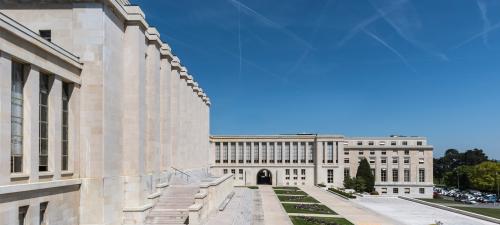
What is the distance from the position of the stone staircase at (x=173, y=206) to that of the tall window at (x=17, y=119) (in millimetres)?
10189

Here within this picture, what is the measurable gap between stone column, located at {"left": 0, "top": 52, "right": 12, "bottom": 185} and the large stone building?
8111 cm

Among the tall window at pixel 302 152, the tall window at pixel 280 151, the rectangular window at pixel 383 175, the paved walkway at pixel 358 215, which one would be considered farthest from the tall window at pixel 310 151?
the paved walkway at pixel 358 215

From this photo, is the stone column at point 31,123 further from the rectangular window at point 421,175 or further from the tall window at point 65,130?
the rectangular window at point 421,175

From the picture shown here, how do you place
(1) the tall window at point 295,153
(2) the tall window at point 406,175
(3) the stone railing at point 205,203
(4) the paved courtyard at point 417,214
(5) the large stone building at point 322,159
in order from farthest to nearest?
(2) the tall window at point 406,175 < (1) the tall window at point 295,153 < (5) the large stone building at point 322,159 < (4) the paved courtyard at point 417,214 < (3) the stone railing at point 205,203

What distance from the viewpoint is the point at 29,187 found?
57.5ft

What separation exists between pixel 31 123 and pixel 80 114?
422cm

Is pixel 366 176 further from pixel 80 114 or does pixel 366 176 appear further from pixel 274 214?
pixel 80 114

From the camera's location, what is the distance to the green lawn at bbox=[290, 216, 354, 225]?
37.1m

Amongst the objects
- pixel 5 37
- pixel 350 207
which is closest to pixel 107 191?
pixel 5 37

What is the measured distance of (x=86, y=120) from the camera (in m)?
22.5

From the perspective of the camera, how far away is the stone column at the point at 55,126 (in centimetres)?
2005

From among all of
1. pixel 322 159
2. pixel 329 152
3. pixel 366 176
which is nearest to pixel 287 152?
pixel 322 159

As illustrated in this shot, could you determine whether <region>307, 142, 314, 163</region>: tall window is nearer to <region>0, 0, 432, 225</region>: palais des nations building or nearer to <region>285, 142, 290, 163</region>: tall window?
<region>285, 142, 290, 163</region>: tall window

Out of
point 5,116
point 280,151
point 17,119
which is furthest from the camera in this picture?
point 280,151
